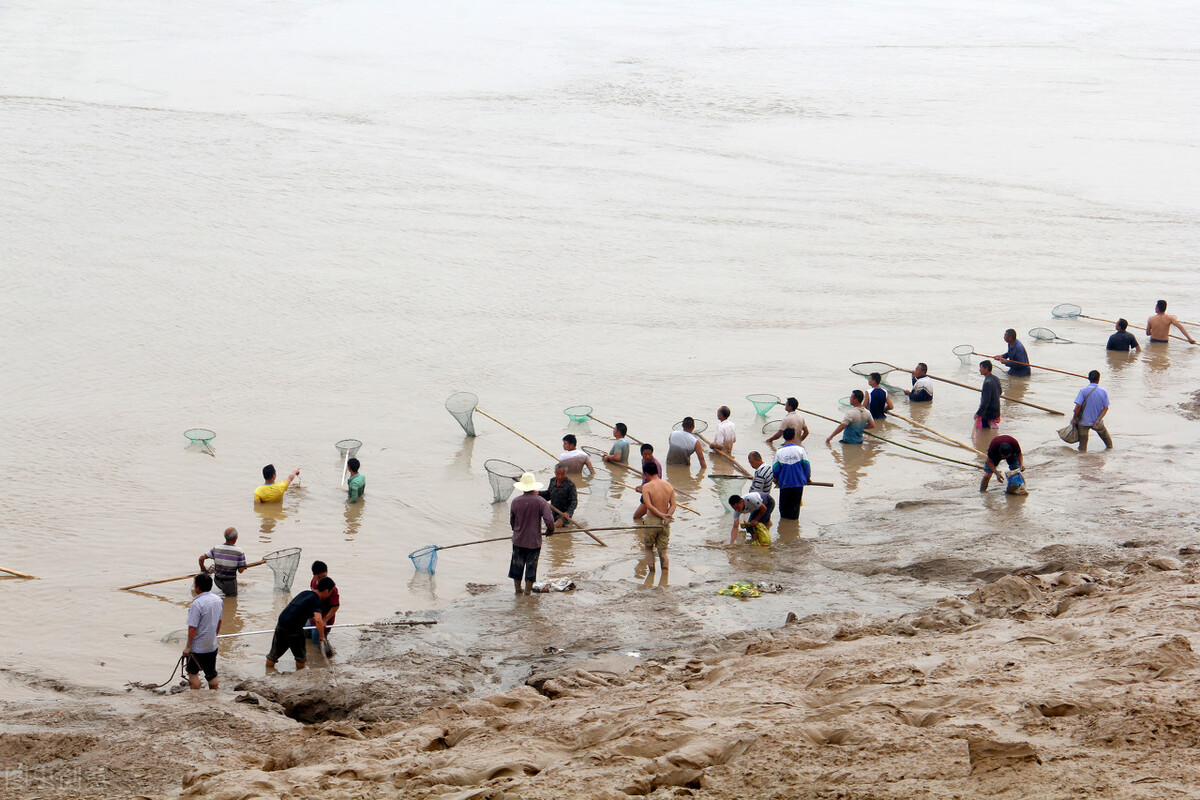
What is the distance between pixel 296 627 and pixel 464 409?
711 cm

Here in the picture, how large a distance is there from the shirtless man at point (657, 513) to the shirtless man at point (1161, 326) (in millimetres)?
12106

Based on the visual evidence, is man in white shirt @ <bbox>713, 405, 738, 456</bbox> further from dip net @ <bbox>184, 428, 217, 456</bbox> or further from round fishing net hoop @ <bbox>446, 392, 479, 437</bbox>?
dip net @ <bbox>184, 428, 217, 456</bbox>

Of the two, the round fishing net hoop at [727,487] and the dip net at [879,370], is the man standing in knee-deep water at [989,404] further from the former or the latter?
the round fishing net hoop at [727,487]

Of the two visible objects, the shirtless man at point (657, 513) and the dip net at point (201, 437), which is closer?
the shirtless man at point (657, 513)

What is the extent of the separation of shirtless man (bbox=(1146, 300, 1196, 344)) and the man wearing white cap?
1345 cm

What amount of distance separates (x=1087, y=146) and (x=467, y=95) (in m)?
21.0

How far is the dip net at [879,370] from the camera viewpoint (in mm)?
17234

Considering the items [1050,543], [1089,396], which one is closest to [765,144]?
[1089,396]

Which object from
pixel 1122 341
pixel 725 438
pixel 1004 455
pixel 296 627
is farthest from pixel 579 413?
pixel 1122 341

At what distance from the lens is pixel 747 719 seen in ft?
19.8

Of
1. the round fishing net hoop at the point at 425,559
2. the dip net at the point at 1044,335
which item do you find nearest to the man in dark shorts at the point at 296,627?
the round fishing net hoop at the point at 425,559

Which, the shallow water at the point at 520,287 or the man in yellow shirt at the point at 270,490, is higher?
the shallow water at the point at 520,287

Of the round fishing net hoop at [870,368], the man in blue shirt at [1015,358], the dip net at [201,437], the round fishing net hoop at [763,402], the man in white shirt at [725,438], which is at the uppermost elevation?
the man in blue shirt at [1015,358]

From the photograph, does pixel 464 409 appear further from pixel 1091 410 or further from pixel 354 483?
pixel 1091 410
